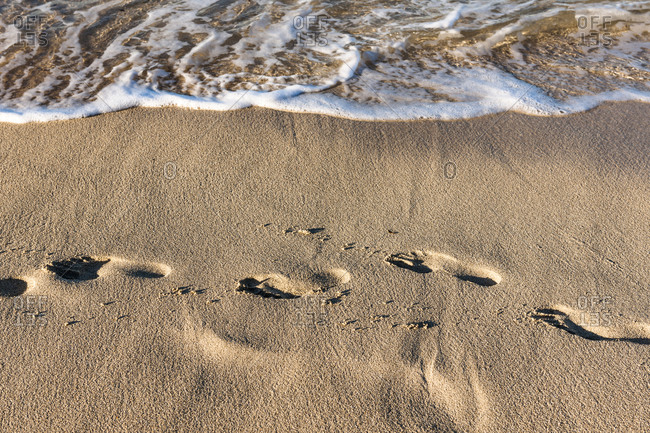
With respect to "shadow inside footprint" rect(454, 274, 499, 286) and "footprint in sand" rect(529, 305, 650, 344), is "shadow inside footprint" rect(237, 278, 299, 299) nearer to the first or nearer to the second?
"shadow inside footprint" rect(454, 274, 499, 286)

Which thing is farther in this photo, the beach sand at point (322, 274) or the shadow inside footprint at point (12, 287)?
the shadow inside footprint at point (12, 287)

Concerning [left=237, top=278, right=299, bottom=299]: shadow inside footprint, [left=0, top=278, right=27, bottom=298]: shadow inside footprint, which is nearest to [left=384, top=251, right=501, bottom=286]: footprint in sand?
[left=237, top=278, right=299, bottom=299]: shadow inside footprint

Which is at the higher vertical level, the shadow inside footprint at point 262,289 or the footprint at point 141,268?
the footprint at point 141,268

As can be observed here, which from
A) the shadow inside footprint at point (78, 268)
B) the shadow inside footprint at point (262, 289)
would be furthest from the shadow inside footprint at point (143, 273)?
the shadow inside footprint at point (262, 289)

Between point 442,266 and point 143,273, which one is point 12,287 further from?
point 442,266

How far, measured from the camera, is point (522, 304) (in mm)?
2170

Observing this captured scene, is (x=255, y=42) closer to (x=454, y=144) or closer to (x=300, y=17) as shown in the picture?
(x=300, y=17)

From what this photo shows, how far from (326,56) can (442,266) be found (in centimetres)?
262

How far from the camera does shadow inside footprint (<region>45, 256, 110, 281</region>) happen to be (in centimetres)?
225

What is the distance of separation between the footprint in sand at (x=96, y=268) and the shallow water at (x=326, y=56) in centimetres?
135

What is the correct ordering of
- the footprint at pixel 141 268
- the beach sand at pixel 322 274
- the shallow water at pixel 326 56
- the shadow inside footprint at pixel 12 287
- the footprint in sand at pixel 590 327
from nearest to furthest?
1. the beach sand at pixel 322 274
2. the footprint in sand at pixel 590 327
3. the shadow inside footprint at pixel 12 287
4. the footprint at pixel 141 268
5. the shallow water at pixel 326 56

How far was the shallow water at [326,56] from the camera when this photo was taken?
11.4 ft

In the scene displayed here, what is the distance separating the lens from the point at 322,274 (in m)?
2.31

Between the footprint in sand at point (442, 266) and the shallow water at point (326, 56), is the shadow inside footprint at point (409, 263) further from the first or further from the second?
the shallow water at point (326, 56)
